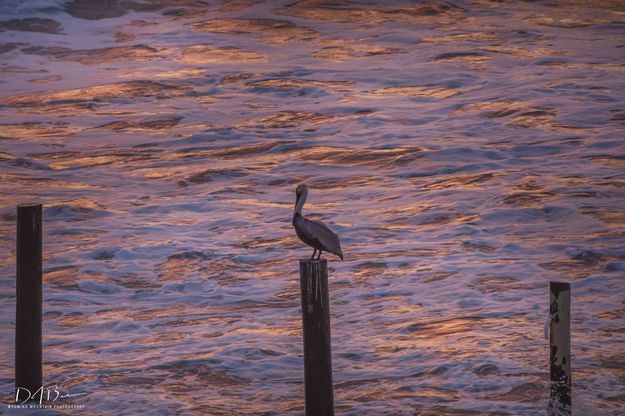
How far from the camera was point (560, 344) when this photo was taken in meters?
7.24

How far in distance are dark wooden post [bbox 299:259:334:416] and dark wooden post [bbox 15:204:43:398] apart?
7.24ft

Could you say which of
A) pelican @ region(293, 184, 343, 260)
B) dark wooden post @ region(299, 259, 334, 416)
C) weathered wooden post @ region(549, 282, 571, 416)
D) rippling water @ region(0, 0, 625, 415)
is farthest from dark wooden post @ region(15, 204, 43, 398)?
weathered wooden post @ region(549, 282, 571, 416)

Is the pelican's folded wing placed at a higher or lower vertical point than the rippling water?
higher

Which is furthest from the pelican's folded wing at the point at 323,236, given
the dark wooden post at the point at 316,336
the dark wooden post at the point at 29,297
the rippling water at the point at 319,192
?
the dark wooden post at the point at 29,297

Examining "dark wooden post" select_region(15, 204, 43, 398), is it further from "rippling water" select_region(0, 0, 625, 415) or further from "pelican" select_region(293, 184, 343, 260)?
"pelican" select_region(293, 184, 343, 260)

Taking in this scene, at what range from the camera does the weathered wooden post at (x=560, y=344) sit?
7.11 m

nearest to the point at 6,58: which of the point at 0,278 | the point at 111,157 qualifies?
the point at 111,157

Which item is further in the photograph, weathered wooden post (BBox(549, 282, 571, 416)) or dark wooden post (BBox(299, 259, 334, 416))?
dark wooden post (BBox(299, 259, 334, 416))

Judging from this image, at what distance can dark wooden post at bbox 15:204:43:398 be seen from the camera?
8.36 metres

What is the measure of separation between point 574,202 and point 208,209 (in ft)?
16.7

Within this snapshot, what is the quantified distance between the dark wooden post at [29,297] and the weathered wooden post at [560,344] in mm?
3769

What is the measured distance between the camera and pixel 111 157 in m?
18.8

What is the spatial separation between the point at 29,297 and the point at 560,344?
390 cm

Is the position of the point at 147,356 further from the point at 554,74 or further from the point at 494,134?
the point at 554,74
